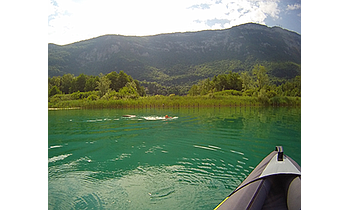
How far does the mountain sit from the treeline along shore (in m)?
5.76

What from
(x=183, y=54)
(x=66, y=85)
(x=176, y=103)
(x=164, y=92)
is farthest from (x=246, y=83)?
(x=183, y=54)

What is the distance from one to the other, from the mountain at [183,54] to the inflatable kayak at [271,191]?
1171 inches

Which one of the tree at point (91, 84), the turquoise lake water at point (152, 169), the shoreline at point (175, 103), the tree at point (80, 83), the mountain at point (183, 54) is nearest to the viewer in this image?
the turquoise lake water at point (152, 169)

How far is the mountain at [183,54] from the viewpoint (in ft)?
103

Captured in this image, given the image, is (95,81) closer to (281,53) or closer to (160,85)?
(160,85)

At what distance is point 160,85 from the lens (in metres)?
33.4

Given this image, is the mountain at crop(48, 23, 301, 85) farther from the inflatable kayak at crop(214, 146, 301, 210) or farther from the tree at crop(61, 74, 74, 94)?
the inflatable kayak at crop(214, 146, 301, 210)

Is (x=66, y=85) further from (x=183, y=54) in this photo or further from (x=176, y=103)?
(x=183, y=54)

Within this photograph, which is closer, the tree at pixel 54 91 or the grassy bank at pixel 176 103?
the grassy bank at pixel 176 103

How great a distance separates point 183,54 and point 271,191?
4517cm

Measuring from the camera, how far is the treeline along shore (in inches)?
610

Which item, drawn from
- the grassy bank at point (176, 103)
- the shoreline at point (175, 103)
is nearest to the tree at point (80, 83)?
the grassy bank at point (176, 103)

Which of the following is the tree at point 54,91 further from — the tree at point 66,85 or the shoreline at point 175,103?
the shoreline at point 175,103

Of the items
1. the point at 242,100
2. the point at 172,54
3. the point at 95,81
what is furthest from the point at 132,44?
the point at 242,100
